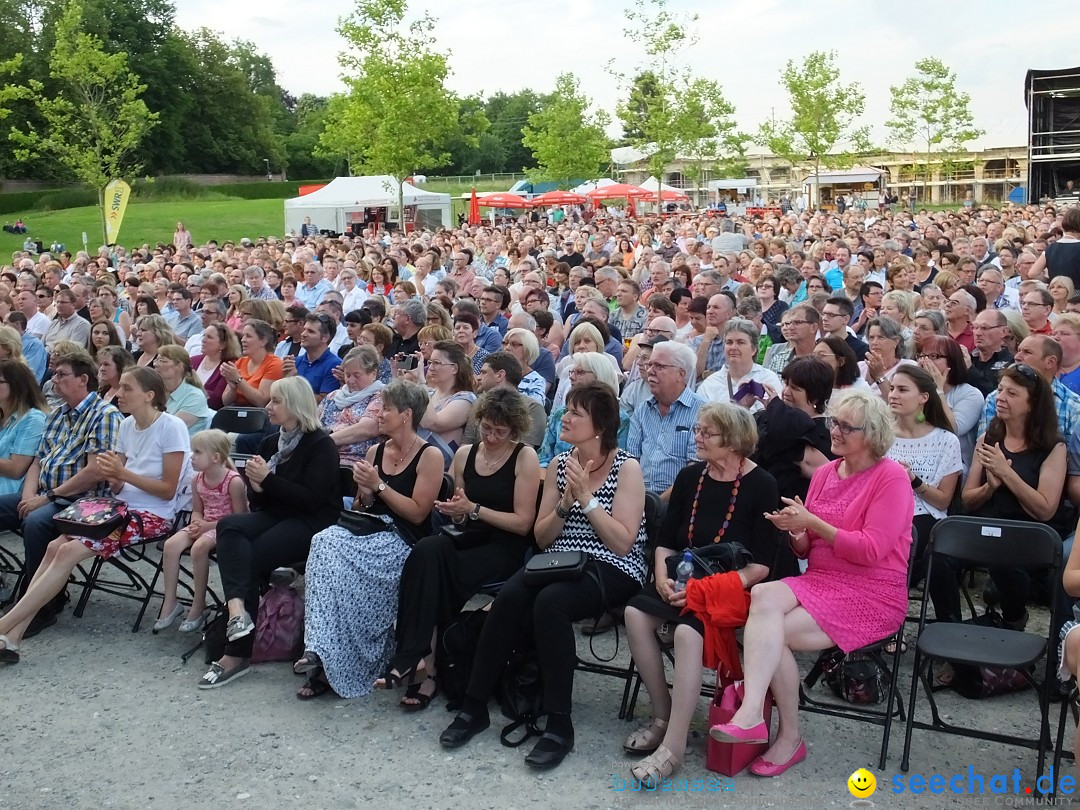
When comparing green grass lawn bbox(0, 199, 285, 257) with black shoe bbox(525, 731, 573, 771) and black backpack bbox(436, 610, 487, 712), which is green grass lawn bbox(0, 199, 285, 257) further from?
black shoe bbox(525, 731, 573, 771)

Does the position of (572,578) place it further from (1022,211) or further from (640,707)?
(1022,211)

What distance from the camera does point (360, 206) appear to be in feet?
111

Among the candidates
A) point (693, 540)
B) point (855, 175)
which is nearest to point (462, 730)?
point (693, 540)

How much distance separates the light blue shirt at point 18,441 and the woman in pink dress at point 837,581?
4.34 meters

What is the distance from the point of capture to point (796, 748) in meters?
3.88

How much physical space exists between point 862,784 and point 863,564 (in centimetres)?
78

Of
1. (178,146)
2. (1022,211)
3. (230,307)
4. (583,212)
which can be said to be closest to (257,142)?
(178,146)

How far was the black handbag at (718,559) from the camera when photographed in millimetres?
4004

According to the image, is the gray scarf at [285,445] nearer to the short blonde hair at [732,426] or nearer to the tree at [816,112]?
the short blonde hair at [732,426]

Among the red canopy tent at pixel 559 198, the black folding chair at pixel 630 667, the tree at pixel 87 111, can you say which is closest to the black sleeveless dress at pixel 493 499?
the black folding chair at pixel 630 667

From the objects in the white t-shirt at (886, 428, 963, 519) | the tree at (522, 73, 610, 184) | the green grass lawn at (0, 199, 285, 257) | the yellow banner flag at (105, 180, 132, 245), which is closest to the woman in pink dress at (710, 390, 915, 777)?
the white t-shirt at (886, 428, 963, 519)

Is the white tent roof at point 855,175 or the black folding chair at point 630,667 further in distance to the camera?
the white tent roof at point 855,175

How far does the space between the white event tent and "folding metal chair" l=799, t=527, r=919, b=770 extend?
29087 mm

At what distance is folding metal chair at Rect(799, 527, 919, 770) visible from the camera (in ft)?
12.6
